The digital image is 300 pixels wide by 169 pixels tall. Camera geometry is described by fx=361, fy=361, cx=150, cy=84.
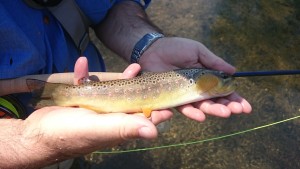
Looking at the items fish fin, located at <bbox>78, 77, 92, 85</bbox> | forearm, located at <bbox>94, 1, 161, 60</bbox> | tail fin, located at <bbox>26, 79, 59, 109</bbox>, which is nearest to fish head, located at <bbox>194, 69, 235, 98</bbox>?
forearm, located at <bbox>94, 1, 161, 60</bbox>

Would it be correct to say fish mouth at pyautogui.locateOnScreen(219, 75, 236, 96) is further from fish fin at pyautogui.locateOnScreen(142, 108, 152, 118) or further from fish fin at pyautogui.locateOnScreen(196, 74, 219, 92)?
fish fin at pyautogui.locateOnScreen(142, 108, 152, 118)

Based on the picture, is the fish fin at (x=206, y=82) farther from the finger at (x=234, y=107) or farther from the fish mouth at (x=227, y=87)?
the finger at (x=234, y=107)

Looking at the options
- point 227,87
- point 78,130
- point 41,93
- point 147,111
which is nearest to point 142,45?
point 147,111

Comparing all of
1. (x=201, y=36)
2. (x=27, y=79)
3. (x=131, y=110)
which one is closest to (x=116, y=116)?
(x=131, y=110)

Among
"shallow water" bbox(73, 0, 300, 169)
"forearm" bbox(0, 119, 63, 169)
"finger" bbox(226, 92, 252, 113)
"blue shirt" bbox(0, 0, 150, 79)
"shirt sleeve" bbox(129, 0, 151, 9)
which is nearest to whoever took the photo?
"forearm" bbox(0, 119, 63, 169)

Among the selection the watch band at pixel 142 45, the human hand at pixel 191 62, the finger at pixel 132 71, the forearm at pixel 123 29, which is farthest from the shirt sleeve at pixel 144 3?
the finger at pixel 132 71

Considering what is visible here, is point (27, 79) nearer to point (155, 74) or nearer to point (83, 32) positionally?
point (83, 32)
